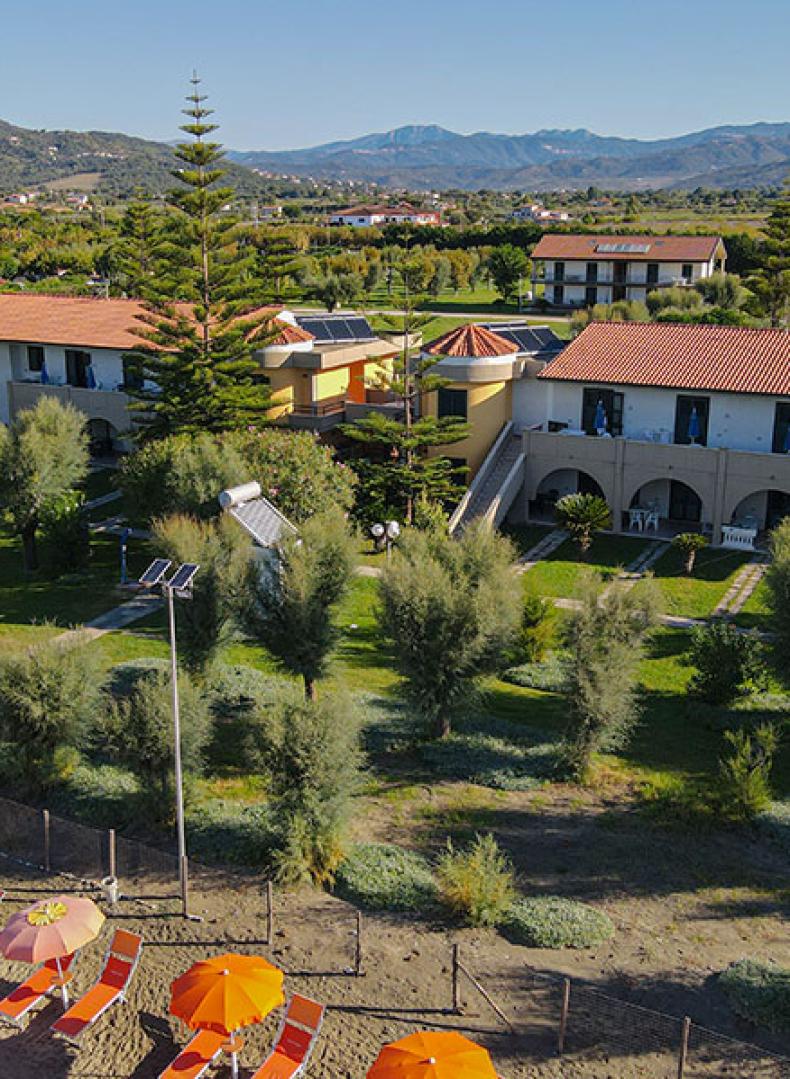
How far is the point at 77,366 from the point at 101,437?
252 cm

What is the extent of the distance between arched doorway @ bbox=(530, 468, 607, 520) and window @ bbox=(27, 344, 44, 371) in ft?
57.5

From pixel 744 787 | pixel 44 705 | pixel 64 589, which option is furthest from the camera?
pixel 64 589

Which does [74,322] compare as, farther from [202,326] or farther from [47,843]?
[47,843]

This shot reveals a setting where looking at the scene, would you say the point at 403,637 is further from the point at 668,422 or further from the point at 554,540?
the point at 668,422

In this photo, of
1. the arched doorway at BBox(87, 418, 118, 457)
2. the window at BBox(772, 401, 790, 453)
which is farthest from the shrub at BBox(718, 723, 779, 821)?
the arched doorway at BBox(87, 418, 118, 457)

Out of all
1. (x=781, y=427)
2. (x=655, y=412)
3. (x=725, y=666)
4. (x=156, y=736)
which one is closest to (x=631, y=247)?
(x=655, y=412)

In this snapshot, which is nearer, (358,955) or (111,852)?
(358,955)

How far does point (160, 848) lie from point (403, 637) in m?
4.67

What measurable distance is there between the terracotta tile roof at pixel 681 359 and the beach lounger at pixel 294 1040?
20.8 metres

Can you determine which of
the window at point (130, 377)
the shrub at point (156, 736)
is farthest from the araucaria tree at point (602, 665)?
the window at point (130, 377)

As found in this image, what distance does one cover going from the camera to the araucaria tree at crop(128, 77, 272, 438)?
29438 mm

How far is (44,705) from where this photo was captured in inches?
598

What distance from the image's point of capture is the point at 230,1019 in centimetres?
987

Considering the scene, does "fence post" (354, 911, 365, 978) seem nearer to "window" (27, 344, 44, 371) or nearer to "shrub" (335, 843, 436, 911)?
"shrub" (335, 843, 436, 911)
